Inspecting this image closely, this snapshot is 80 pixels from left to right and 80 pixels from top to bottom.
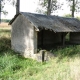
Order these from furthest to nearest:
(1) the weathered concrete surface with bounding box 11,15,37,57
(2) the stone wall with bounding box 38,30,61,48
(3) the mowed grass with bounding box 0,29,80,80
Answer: (2) the stone wall with bounding box 38,30,61,48 < (1) the weathered concrete surface with bounding box 11,15,37,57 < (3) the mowed grass with bounding box 0,29,80,80

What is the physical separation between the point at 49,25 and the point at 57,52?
2831 millimetres

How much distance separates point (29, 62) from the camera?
55.5 ft

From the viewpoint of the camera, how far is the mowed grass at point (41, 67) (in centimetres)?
1092

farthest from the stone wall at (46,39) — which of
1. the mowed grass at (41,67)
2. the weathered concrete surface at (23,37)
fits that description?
the mowed grass at (41,67)

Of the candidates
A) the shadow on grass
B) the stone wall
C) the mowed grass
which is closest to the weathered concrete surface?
the mowed grass

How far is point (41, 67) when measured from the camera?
47.8 feet

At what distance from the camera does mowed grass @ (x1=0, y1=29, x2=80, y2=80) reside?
430 inches

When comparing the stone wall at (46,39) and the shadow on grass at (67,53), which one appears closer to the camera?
the shadow on grass at (67,53)

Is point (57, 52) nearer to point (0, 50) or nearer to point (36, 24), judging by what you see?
point (36, 24)

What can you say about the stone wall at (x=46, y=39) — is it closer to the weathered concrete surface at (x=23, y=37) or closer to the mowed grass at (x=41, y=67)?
the weathered concrete surface at (x=23, y=37)

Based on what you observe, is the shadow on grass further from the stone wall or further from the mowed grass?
the stone wall

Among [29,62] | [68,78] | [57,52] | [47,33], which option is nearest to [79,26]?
[47,33]

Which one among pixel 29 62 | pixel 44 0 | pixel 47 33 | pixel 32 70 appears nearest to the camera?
pixel 32 70

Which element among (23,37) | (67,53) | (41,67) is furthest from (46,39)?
(41,67)
